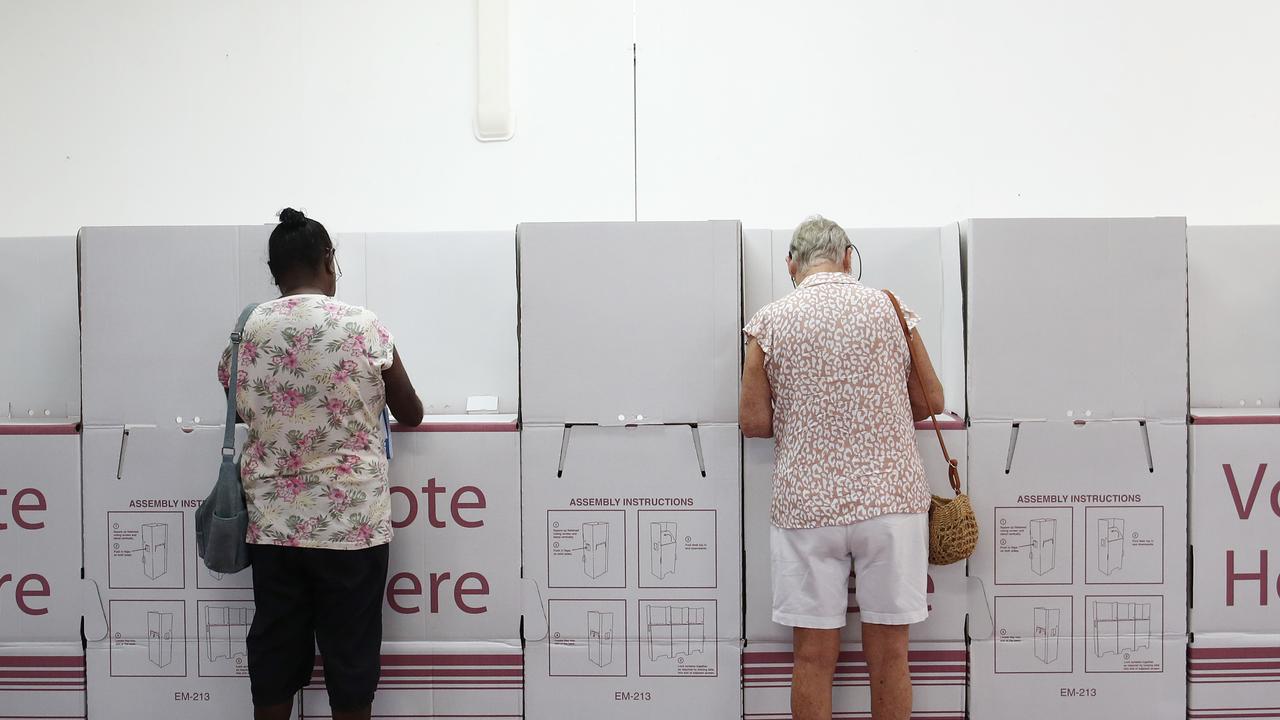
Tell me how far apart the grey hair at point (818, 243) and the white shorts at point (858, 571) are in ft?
1.93

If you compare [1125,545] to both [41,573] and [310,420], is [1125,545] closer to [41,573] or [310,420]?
[310,420]

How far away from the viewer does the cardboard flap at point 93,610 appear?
73.6 inches

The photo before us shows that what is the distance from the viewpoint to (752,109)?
2.51 metres

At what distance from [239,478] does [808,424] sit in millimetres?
1251

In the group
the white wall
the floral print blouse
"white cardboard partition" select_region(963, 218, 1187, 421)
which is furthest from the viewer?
the white wall

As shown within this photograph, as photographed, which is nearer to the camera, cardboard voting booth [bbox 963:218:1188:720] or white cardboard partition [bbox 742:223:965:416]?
cardboard voting booth [bbox 963:218:1188:720]

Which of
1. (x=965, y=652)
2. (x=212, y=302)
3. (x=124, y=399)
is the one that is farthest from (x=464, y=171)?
(x=965, y=652)

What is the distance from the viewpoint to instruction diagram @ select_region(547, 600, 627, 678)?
1.85 m

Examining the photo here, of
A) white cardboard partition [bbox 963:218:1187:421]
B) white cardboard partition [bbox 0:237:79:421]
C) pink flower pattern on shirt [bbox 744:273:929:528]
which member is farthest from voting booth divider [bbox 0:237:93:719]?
white cardboard partition [bbox 963:218:1187:421]

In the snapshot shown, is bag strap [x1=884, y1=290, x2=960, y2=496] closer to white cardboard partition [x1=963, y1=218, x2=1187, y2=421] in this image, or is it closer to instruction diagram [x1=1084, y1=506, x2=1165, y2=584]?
white cardboard partition [x1=963, y1=218, x2=1187, y2=421]

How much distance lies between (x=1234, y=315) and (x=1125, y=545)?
740 mm

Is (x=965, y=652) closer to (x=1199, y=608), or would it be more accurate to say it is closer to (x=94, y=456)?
(x=1199, y=608)

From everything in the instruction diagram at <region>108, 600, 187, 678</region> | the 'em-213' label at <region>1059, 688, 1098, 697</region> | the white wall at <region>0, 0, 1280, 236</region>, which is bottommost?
the 'em-213' label at <region>1059, 688, 1098, 697</region>

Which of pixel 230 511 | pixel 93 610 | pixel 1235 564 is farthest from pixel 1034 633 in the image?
pixel 93 610
